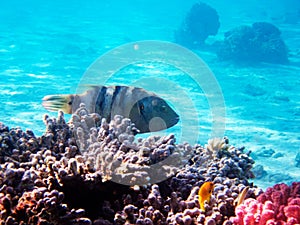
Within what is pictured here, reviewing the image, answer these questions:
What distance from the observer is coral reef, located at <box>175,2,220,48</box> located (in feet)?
94.1

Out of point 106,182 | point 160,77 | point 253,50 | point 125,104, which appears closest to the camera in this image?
point 106,182

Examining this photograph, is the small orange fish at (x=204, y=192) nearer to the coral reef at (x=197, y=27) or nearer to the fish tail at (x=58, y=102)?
the fish tail at (x=58, y=102)

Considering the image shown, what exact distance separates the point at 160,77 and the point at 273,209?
619 inches

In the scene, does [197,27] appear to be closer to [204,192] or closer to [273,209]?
[204,192]

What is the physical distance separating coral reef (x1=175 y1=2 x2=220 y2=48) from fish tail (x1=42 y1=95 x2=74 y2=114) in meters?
25.1

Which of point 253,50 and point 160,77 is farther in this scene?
point 253,50

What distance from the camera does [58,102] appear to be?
4191 millimetres

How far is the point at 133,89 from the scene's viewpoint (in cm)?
407

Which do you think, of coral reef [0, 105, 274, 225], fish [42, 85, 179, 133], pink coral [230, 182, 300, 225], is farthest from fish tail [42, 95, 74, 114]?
pink coral [230, 182, 300, 225]

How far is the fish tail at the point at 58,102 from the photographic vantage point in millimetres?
4148

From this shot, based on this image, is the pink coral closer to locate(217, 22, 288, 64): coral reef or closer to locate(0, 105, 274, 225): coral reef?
locate(0, 105, 274, 225): coral reef

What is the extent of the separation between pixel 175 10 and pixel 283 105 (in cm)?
4227

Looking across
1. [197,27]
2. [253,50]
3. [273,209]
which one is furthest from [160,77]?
[273,209]

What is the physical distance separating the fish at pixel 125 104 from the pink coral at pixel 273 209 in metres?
1.65
